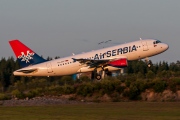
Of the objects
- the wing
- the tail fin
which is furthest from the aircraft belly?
the tail fin

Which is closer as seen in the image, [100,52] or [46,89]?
[46,89]

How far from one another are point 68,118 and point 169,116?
4.96 metres

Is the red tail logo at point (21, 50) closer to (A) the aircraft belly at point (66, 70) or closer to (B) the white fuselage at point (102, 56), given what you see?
(B) the white fuselage at point (102, 56)

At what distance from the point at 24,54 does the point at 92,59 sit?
978 centimetres

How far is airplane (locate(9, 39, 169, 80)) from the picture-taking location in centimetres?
6112

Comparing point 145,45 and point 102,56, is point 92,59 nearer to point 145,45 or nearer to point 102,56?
point 102,56

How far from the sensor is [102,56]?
63.0m

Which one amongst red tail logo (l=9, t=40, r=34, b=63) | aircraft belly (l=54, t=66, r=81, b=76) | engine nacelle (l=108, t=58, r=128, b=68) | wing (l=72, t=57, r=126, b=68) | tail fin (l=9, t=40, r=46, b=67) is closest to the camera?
engine nacelle (l=108, t=58, r=128, b=68)

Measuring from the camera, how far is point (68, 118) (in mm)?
27422

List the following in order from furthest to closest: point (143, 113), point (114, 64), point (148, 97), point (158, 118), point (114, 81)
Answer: point (114, 64) → point (114, 81) → point (148, 97) → point (143, 113) → point (158, 118)

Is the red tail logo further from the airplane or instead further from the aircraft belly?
the aircraft belly

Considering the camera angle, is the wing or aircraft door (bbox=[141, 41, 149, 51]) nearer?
aircraft door (bbox=[141, 41, 149, 51])

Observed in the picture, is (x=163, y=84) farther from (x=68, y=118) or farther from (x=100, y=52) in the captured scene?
(x=68, y=118)

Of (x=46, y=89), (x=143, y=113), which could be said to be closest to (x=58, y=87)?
(x=46, y=89)
